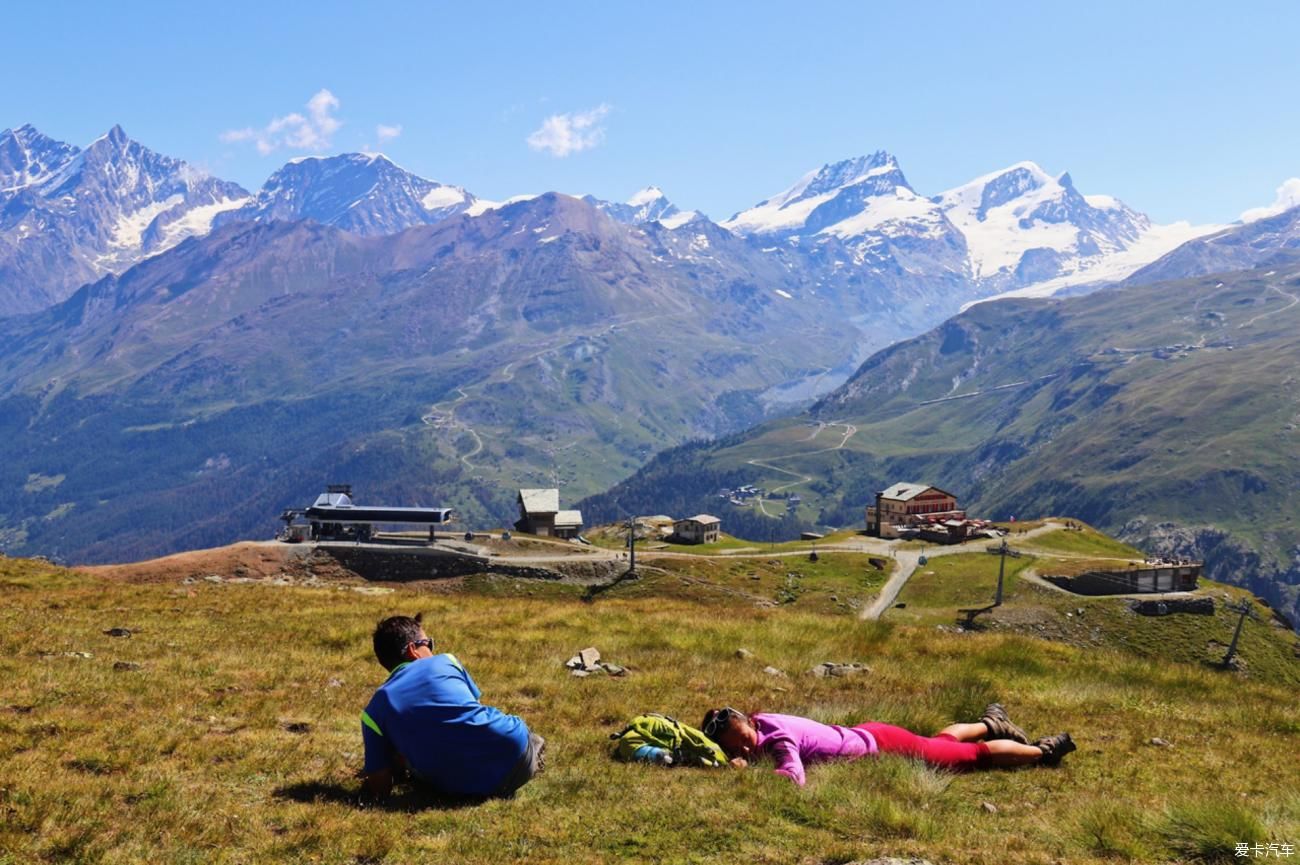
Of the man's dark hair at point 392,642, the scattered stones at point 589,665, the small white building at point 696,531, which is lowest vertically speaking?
the small white building at point 696,531

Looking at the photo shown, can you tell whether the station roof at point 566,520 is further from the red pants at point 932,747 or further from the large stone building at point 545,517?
the red pants at point 932,747

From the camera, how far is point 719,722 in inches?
542

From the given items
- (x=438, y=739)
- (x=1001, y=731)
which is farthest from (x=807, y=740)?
(x=438, y=739)

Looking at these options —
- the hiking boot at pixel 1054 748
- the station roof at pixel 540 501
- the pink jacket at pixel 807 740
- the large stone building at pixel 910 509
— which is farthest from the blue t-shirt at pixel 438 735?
the large stone building at pixel 910 509

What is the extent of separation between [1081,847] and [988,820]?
1215 millimetres

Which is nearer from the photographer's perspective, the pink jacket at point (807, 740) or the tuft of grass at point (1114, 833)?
the tuft of grass at point (1114, 833)

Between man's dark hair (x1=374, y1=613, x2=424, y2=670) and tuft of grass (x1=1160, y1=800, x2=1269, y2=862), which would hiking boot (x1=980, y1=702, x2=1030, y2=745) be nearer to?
tuft of grass (x1=1160, y1=800, x2=1269, y2=862)

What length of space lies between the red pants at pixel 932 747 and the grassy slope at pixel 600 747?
0.47m

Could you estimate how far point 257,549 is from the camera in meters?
69.2

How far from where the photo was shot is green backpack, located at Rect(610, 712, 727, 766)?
13.2 meters

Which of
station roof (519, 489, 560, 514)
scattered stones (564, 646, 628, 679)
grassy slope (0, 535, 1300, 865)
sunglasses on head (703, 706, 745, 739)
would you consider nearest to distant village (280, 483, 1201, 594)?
station roof (519, 489, 560, 514)

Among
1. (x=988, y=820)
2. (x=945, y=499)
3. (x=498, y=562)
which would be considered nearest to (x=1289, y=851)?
(x=988, y=820)

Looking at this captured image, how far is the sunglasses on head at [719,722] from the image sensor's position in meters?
13.7

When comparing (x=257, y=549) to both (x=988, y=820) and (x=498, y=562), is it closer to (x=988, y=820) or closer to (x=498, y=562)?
(x=498, y=562)
